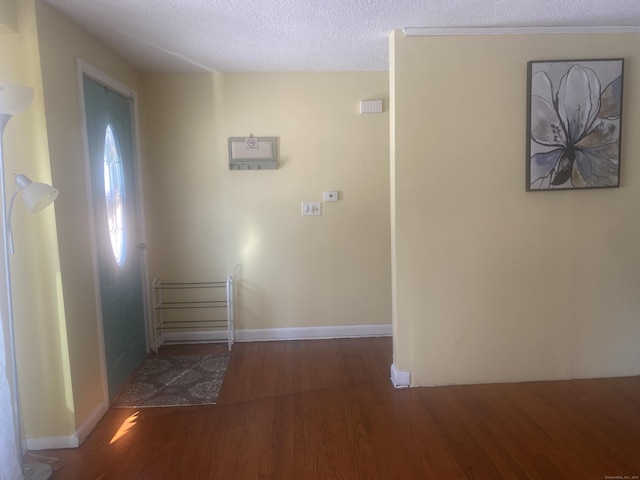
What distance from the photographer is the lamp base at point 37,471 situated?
1.92m

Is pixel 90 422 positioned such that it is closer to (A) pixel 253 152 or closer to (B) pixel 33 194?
(B) pixel 33 194

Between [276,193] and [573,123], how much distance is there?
7.41 feet

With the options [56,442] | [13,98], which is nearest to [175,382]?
[56,442]

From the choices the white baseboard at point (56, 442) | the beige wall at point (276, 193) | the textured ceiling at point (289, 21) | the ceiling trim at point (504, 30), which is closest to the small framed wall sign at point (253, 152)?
the beige wall at point (276, 193)

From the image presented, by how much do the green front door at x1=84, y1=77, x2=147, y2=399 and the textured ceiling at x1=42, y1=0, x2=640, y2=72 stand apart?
0.44 meters

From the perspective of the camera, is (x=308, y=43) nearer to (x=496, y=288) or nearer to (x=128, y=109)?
(x=128, y=109)

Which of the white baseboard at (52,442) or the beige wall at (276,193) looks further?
the beige wall at (276,193)

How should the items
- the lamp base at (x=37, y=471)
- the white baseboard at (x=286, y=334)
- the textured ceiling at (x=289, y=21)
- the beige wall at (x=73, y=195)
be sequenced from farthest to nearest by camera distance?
1. the white baseboard at (x=286, y=334)
2. the textured ceiling at (x=289, y=21)
3. the beige wall at (x=73, y=195)
4. the lamp base at (x=37, y=471)

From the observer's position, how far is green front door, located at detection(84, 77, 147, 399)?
8.44 ft

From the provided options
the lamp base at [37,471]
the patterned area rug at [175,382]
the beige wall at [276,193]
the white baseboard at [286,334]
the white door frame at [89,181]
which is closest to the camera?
the lamp base at [37,471]

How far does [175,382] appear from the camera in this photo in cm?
296

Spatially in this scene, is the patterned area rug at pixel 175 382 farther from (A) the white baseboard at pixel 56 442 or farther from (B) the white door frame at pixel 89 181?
(A) the white baseboard at pixel 56 442

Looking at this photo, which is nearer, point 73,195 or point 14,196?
point 14,196

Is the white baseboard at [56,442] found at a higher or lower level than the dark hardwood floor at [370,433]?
higher
